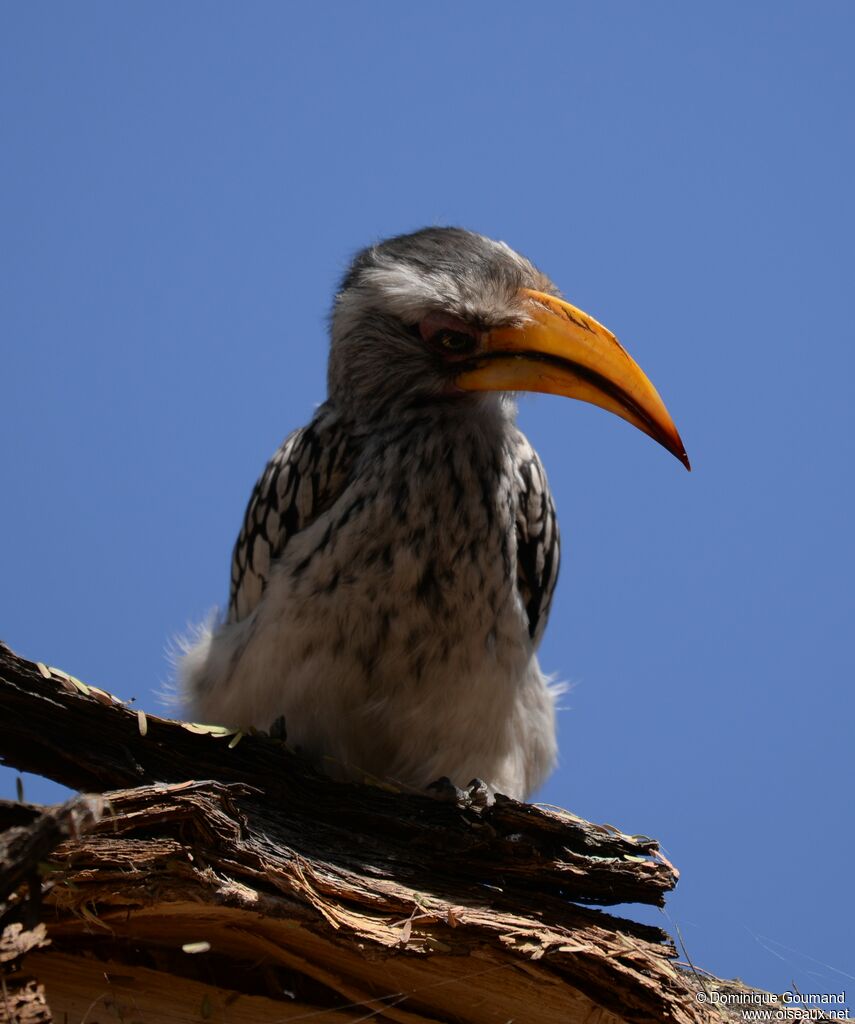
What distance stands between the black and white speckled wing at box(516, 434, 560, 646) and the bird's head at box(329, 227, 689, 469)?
0.36 m

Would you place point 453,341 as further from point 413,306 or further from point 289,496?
point 289,496

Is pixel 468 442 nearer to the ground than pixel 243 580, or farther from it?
farther from it

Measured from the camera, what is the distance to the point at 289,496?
4746mm

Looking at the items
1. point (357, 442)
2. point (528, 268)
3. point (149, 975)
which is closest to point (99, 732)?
point (149, 975)

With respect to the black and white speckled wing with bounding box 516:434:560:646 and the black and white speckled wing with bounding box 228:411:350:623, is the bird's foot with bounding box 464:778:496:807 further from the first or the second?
the black and white speckled wing with bounding box 228:411:350:623

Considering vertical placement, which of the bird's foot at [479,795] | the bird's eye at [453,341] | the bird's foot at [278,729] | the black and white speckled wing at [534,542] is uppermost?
the bird's eye at [453,341]

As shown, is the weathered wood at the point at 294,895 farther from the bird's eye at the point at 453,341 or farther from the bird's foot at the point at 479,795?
the bird's eye at the point at 453,341

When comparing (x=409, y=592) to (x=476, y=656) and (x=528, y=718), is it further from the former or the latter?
(x=528, y=718)

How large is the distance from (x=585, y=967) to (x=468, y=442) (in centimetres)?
185

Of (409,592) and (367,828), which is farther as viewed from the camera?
(409,592)

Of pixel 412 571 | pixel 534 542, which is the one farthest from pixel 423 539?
pixel 534 542

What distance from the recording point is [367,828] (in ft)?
13.0

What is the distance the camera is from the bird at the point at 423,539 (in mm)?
4406

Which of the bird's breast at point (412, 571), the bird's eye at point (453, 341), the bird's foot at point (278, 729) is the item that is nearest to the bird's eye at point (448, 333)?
the bird's eye at point (453, 341)
